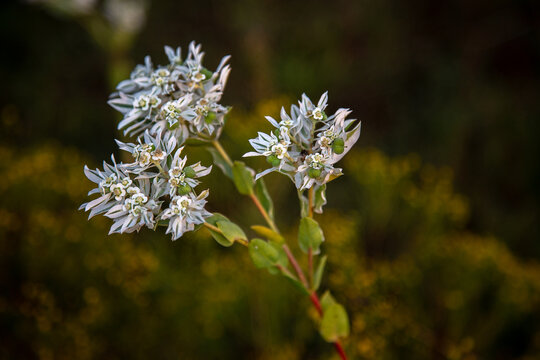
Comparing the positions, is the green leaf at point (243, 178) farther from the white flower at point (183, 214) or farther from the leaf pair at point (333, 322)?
the leaf pair at point (333, 322)

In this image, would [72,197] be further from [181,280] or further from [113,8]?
[113,8]

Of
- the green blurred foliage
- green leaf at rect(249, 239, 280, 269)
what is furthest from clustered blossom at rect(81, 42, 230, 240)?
the green blurred foliage

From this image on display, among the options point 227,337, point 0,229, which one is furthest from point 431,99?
point 0,229

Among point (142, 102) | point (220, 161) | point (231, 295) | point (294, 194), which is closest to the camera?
point (142, 102)

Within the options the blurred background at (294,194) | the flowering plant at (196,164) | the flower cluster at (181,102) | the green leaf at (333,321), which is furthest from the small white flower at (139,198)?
the blurred background at (294,194)

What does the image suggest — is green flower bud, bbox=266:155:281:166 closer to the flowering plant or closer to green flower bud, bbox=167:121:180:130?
the flowering plant

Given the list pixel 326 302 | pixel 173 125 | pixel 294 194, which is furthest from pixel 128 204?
pixel 294 194

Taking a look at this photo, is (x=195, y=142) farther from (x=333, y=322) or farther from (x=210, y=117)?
(x=333, y=322)

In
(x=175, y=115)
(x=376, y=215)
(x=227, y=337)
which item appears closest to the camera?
(x=175, y=115)
